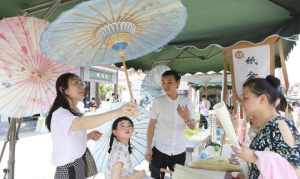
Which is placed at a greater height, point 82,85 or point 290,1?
point 290,1

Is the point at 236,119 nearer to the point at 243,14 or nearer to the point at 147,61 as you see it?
the point at 243,14

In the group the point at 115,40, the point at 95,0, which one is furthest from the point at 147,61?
the point at 95,0

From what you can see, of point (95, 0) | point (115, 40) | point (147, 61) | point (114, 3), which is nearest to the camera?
point (95, 0)

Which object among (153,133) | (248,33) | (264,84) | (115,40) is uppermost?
(248,33)

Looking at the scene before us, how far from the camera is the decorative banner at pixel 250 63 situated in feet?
7.57

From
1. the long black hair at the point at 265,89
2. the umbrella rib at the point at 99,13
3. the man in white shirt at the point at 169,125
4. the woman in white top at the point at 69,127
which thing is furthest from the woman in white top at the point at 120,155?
the long black hair at the point at 265,89

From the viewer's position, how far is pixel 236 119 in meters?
2.52

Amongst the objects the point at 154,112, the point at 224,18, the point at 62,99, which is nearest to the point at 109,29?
the point at 62,99

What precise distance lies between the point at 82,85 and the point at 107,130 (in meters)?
0.49

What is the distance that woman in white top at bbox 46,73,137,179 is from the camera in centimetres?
149

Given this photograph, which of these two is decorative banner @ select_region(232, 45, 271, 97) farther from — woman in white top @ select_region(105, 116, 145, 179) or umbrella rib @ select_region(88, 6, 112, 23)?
umbrella rib @ select_region(88, 6, 112, 23)

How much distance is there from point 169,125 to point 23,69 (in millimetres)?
1434

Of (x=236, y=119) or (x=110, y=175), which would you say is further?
(x=236, y=119)

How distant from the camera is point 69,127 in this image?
151 centimetres
